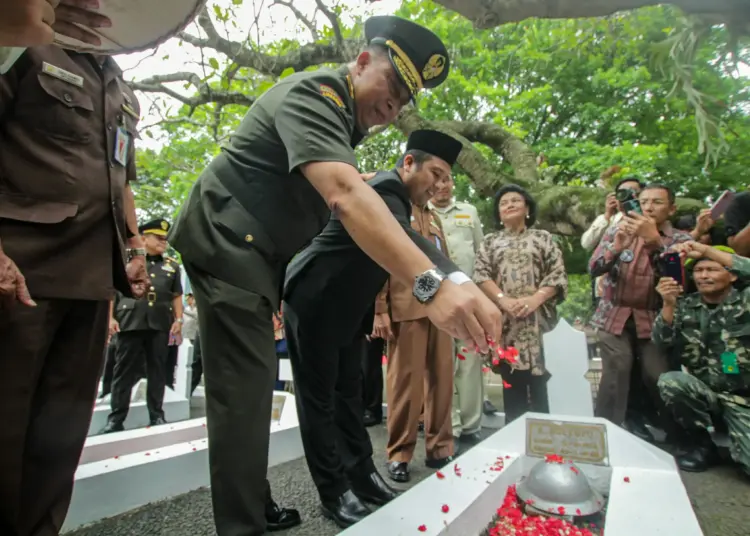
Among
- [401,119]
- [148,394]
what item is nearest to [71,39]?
[148,394]

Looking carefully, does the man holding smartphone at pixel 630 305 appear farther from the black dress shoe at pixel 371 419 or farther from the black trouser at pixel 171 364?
the black trouser at pixel 171 364

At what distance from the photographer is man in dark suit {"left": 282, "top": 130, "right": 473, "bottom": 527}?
2252mm

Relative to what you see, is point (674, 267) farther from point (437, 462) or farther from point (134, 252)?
point (134, 252)

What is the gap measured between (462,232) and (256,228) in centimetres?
298

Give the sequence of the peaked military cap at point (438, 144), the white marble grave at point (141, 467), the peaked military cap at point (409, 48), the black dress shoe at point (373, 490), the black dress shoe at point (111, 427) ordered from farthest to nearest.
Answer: the black dress shoe at point (111, 427) < the peaked military cap at point (438, 144) < the black dress shoe at point (373, 490) < the white marble grave at point (141, 467) < the peaked military cap at point (409, 48)

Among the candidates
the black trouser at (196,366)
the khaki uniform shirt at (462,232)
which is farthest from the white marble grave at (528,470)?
the black trouser at (196,366)

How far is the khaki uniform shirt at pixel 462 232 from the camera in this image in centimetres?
437

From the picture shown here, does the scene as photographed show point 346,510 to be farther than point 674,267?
No

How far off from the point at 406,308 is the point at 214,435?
182cm

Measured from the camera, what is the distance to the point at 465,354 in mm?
4145

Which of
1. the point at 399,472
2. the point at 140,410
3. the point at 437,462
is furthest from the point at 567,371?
the point at 140,410

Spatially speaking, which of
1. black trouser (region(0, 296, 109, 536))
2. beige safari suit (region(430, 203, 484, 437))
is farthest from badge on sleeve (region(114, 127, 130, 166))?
beige safari suit (region(430, 203, 484, 437))

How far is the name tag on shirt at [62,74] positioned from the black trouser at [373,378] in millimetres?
3469

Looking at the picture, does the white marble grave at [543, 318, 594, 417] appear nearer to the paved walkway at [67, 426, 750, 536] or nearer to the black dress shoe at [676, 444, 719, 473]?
the black dress shoe at [676, 444, 719, 473]
